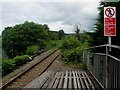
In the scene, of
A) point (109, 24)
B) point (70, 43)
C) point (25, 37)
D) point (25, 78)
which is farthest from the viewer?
point (25, 37)

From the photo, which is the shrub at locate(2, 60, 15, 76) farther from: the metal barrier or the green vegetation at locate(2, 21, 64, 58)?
the green vegetation at locate(2, 21, 64, 58)

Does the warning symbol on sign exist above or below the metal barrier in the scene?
above

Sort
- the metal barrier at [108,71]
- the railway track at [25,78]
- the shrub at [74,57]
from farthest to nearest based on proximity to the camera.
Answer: the shrub at [74,57], the railway track at [25,78], the metal barrier at [108,71]

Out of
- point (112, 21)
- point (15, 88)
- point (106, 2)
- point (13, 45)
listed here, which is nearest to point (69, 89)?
point (15, 88)

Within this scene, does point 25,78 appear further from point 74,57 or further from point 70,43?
point 70,43

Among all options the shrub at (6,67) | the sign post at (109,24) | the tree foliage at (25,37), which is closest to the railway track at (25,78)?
the shrub at (6,67)

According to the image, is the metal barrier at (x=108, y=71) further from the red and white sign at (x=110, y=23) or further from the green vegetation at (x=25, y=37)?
the green vegetation at (x=25, y=37)

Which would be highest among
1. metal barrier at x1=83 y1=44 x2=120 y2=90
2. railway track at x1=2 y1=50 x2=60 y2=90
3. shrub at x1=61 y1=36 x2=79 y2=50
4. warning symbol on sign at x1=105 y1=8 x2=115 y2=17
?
warning symbol on sign at x1=105 y1=8 x2=115 y2=17

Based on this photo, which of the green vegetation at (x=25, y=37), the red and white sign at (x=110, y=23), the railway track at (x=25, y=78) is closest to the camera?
the red and white sign at (x=110, y=23)

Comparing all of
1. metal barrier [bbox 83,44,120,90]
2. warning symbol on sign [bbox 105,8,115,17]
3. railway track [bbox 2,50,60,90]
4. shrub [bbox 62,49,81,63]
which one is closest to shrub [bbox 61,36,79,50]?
shrub [bbox 62,49,81,63]

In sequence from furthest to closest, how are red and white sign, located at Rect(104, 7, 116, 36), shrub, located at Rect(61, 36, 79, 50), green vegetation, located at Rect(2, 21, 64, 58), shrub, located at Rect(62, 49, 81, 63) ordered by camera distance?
green vegetation, located at Rect(2, 21, 64, 58)
shrub, located at Rect(61, 36, 79, 50)
shrub, located at Rect(62, 49, 81, 63)
red and white sign, located at Rect(104, 7, 116, 36)

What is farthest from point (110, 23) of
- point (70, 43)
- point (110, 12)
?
point (70, 43)

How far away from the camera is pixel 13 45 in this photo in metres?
27.8

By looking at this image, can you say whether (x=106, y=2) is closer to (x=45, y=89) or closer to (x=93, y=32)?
(x=93, y=32)
